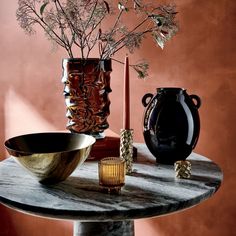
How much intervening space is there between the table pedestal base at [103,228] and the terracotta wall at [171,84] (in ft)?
2.36

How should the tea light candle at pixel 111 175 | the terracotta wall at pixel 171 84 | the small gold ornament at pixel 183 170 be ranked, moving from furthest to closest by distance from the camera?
the terracotta wall at pixel 171 84, the small gold ornament at pixel 183 170, the tea light candle at pixel 111 175

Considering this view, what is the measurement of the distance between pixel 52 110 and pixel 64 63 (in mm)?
645

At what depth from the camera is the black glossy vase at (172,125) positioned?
1170 mm

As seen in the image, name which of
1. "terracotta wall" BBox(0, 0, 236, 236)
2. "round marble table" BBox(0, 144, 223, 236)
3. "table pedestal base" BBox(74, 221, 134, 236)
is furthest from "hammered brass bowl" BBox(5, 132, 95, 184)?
"terracotta wall" BBox(0, 0, 236, 236)

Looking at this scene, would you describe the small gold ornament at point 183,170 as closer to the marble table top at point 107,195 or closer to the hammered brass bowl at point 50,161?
the marble table top at point 107,195

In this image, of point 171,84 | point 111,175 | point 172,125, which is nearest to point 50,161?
point 111,175

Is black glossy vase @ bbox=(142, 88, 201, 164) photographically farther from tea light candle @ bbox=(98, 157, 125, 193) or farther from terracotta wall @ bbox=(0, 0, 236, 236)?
terracotta wall @ bbox=(0, 0, 236, 236)

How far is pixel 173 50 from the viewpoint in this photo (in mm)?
1695

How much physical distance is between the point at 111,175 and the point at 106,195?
0.05m

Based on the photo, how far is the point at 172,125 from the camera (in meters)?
1.17

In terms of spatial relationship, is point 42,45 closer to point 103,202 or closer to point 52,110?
point 52,110

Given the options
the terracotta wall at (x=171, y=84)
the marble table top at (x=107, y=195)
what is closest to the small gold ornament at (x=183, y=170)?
the marble table top at (x=107, y=195)

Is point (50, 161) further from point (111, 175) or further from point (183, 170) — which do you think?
point (183, 170)

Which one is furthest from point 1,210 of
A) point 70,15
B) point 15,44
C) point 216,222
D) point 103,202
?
point 103,202
